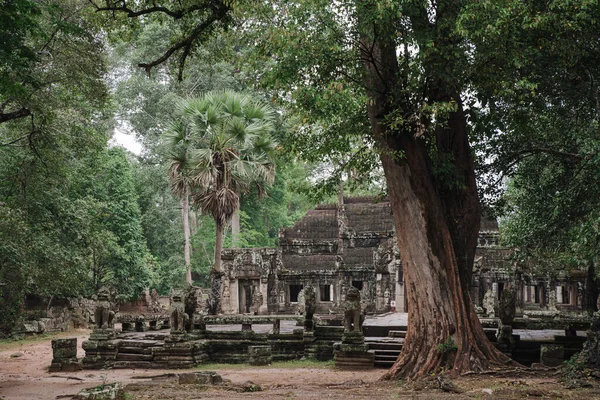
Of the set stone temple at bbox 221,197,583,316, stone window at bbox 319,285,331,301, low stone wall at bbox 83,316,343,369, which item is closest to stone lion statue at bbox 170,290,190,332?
low stone wall at bbox 83,316,343,369

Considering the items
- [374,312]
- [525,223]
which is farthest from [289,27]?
[374,312]

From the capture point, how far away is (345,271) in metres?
27.7

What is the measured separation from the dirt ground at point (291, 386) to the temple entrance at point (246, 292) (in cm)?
1236

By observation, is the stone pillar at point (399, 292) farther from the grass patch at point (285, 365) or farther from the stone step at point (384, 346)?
the stone step at point (384, 346)

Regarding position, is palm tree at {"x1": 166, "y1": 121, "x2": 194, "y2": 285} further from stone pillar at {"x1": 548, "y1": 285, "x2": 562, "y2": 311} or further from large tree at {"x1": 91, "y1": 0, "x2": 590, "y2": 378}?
stone pillar at {"x1": 548, "y1": 285, "x2": 562, "y2": 311}

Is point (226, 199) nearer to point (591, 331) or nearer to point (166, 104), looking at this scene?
point (591, 331)

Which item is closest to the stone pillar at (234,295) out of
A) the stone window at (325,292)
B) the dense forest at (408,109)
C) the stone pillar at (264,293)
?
the stone pillar at (264,293)

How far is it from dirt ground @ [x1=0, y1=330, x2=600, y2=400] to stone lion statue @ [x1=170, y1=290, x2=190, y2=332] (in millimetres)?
1417

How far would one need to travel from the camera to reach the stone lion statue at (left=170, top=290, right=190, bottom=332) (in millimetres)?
16812

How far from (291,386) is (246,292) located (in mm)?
16633

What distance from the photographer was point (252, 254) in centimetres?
2811

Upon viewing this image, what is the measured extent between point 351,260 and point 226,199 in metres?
7.22

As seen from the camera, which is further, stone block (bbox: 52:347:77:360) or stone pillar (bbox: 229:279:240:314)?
stone pillar (bbox: 229:279:240:314)

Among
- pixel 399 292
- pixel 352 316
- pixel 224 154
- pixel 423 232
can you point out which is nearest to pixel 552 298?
pixel 399 292
